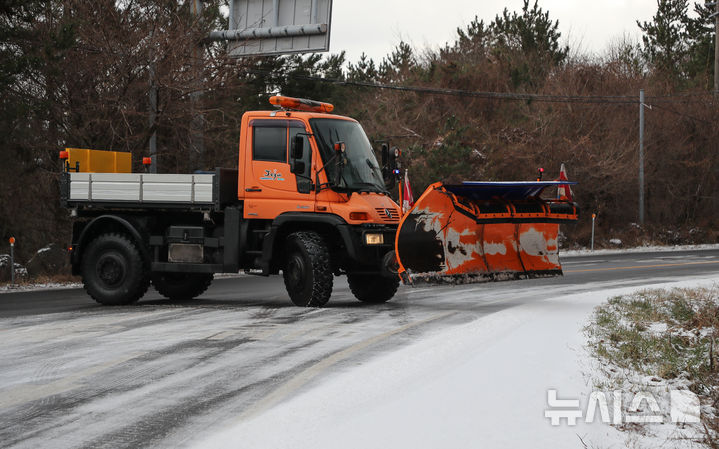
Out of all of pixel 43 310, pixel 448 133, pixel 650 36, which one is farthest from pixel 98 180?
pixel 650 36

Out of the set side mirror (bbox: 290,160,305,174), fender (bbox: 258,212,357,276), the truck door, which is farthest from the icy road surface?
side mirror (bbox: 290,160,305,174)

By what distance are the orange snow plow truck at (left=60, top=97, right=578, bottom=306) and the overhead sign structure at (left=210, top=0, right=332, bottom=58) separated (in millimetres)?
11204

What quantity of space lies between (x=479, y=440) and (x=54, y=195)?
19.7m

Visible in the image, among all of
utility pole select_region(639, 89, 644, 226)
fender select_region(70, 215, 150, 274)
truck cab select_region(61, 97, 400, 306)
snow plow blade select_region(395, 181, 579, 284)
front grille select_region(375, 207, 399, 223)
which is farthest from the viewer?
utility pole select_region(639, 89, 644, 226)

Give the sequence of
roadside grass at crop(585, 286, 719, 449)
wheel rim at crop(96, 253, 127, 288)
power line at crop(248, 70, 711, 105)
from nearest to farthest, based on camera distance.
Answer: roadside grass at crop(585, 286, 719, 449) < wheel rim at crop(96, 253, 127, 288) < power line at crop(248, 70, 711, 105)

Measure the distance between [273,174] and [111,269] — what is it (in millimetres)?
3373

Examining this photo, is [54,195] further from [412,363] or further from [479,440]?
[479,440]

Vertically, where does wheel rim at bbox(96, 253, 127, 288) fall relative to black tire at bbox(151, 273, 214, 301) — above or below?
above

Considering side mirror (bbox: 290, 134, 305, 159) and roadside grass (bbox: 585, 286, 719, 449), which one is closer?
roadside grass (bbox: 585, 286, 719, 449)

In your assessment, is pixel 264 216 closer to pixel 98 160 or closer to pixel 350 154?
pixel 350 154

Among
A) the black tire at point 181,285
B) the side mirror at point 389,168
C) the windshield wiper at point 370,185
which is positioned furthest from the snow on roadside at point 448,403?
the black tire at point 181,285

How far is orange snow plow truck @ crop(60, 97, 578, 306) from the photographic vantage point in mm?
12992

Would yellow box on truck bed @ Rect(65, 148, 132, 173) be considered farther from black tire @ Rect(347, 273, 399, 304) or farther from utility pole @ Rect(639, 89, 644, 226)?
utility pole @ Rect(639, 89, 644, 226)

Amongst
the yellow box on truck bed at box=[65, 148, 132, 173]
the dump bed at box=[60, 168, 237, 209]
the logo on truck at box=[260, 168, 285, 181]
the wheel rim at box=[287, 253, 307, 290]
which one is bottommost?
the wheel rim at box=[287, 253, 307, 290]
